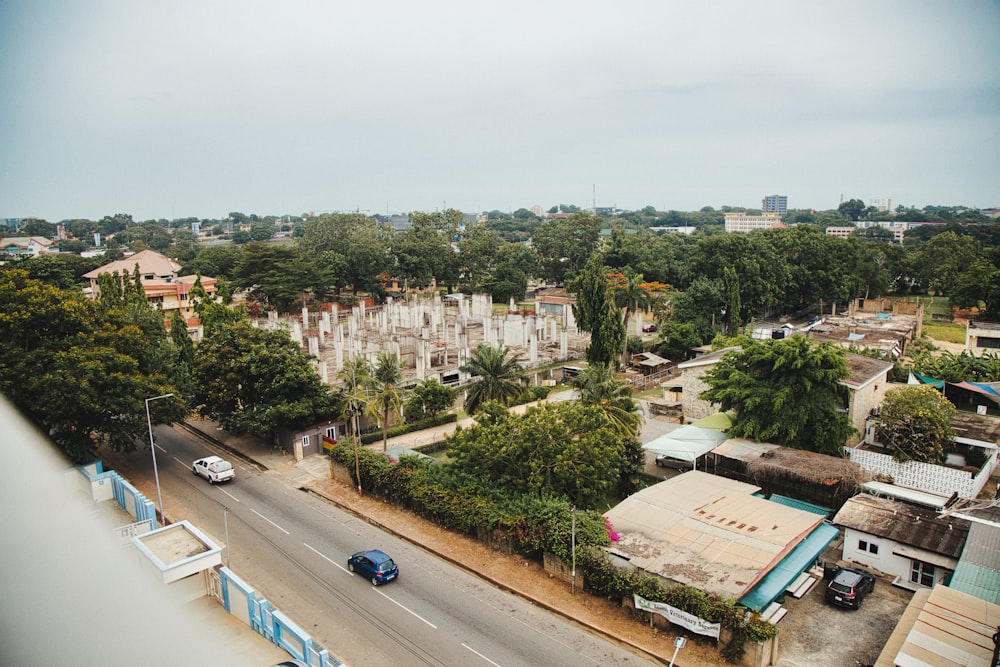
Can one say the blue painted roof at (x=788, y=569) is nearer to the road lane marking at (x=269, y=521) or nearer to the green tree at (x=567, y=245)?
the road lane marking at (x=269, y=521)

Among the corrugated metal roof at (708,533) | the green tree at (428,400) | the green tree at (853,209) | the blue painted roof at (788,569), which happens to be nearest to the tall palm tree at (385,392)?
the green tree at (428,400)

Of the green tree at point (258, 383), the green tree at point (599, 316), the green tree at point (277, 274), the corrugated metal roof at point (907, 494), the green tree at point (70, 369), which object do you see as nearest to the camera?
the corrugated metal roof at point (907, 494)

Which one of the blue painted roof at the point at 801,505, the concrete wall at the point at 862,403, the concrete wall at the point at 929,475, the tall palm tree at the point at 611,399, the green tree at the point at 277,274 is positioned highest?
the green tree at the point at 277,274

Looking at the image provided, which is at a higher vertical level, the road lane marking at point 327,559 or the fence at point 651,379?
the road lane marking at point 327,559

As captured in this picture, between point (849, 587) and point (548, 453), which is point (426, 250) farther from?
point (849, 587)

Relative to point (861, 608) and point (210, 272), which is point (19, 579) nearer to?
point (861, 608)

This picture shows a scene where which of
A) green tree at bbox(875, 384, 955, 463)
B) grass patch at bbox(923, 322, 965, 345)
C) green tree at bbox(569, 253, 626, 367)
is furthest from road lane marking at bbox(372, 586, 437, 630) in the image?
grass patch at bbox(923, 322, 965, 345)
